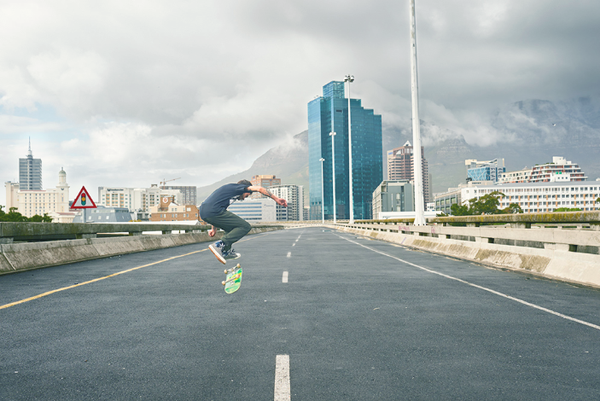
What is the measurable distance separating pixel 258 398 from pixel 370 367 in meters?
1.20

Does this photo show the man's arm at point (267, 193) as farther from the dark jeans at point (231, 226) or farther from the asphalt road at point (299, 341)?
the asphalt road at point (299, 341)

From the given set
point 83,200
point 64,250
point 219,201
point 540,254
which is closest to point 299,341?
point 219,201

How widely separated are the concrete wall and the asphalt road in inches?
33.4

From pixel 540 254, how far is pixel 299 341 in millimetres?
8311

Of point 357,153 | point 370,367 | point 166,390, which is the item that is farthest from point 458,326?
point 357,153

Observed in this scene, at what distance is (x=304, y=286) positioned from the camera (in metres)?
8.94

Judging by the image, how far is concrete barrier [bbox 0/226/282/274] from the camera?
1077 centimetres

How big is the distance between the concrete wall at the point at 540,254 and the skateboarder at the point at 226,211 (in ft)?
22.0

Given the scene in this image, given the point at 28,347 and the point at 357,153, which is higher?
the point at 357,153

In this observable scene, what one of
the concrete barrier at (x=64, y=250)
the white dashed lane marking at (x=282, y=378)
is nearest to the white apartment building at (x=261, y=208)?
the concrete barrier at (x=64, y=250)

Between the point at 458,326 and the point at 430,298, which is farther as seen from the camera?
the point at 430,298

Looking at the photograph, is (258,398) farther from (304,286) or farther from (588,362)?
(304,286)

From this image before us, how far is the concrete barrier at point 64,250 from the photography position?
10.8 m

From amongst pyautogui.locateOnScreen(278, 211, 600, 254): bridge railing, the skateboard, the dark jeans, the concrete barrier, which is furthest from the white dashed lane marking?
the concrete barrier
